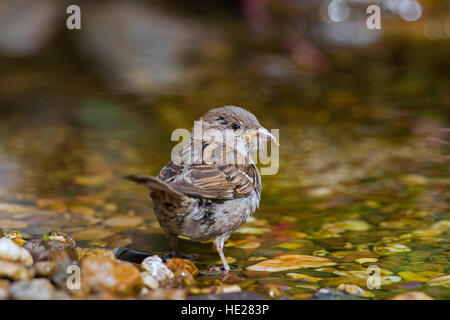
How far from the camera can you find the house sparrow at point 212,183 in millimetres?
3704

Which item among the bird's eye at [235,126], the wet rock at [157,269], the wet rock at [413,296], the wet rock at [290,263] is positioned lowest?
the wet rock at [413,296]

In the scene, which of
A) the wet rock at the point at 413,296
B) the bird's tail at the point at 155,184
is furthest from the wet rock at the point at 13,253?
the wet rock at the point at 413,296

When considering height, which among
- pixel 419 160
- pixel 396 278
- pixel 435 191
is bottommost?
pixel 396 278

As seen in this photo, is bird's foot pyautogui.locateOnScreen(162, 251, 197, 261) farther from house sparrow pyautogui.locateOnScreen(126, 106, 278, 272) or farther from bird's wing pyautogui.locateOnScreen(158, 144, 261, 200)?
bird's wing pyautogui.locateOnScreen(158, 144, 261, 200)

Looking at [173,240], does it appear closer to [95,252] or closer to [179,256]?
[179,256]

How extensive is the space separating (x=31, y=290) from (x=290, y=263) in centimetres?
169

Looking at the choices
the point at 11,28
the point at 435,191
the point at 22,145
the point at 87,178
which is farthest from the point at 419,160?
the point at 11,28

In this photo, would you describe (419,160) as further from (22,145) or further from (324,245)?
(22,145)

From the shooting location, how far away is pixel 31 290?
3.08 m

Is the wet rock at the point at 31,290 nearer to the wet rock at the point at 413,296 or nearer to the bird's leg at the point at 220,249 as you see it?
the bird's leg at the point at 220,249

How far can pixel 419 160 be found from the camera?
6.14m

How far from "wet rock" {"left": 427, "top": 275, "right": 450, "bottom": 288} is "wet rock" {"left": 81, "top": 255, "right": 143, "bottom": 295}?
1.75 meters

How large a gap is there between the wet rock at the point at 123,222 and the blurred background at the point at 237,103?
0.03m
